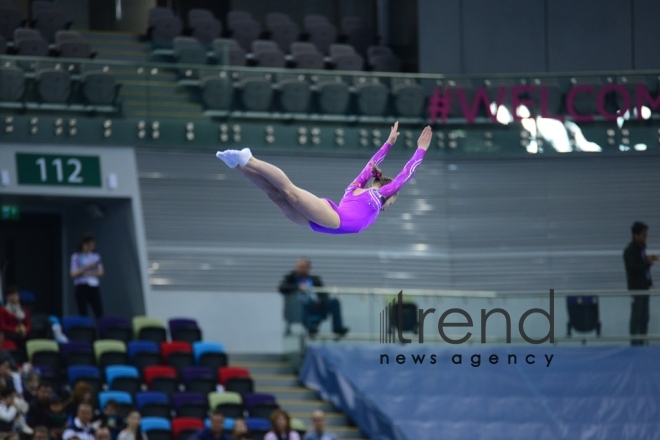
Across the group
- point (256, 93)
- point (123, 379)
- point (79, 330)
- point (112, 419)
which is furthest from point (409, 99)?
point (112, 419)

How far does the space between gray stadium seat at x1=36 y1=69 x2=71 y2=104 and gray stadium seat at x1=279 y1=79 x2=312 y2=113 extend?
3.15 m

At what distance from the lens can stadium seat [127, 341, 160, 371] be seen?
1378 cm

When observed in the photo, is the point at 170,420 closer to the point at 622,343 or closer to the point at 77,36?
the point at 622,343

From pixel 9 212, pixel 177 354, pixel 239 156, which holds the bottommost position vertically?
pixel 177 354

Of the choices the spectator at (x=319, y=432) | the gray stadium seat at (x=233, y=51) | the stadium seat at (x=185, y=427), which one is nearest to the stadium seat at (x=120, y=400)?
the stadium seat at (x=185, y=427)

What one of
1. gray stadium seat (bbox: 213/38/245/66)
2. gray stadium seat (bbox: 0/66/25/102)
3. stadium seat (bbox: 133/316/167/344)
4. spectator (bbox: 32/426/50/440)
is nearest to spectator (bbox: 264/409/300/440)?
spectator (bbox: 32/426/50/440)

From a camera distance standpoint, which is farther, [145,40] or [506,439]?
[145,40]

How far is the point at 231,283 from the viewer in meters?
16.8

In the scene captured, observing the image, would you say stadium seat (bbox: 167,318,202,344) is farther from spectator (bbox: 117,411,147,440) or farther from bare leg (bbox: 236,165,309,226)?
bare leg (bbox: 236,165,309,226)

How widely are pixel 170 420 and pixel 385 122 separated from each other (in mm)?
6634

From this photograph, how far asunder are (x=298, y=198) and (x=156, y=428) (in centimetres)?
476

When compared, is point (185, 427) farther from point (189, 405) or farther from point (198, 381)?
point (198, 381)

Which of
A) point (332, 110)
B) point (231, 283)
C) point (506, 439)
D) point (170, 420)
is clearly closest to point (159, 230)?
point (231, 283)

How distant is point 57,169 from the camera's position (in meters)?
15.8
